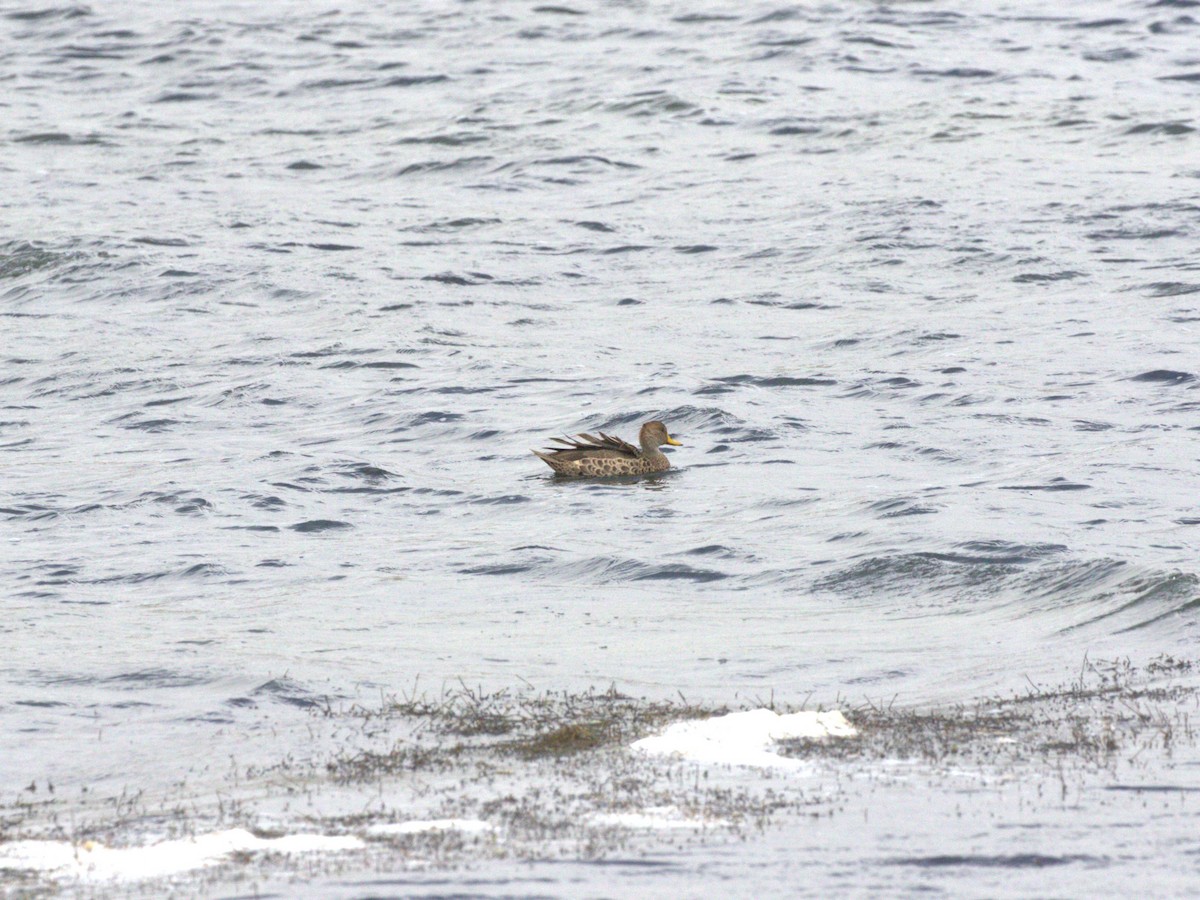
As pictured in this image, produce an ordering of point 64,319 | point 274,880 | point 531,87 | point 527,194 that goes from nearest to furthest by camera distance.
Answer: point 274,880 → point 64,319 → point 527,194 → point 531,87

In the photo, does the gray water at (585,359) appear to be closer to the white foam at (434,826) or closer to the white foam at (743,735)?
the white foam at (743,735)

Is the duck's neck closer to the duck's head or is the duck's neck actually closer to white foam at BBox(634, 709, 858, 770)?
the duck's head

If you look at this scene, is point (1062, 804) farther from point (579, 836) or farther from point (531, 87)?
point (531, 87)

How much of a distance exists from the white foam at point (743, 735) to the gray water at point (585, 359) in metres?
0.75

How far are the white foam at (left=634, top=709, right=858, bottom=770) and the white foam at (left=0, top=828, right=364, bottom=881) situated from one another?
1.63 m

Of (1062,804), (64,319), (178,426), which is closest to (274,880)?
(1062,804)

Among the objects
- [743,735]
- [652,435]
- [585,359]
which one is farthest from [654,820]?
[585,359]

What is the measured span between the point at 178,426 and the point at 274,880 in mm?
11385

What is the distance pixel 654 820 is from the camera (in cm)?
695

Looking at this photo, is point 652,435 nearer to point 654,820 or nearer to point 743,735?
point 743,735

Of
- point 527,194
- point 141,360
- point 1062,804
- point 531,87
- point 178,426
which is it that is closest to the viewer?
point 1062,804

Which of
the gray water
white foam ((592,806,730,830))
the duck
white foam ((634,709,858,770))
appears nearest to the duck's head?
the duck

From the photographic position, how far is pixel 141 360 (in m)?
20.0

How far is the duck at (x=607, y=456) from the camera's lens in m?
15.6
